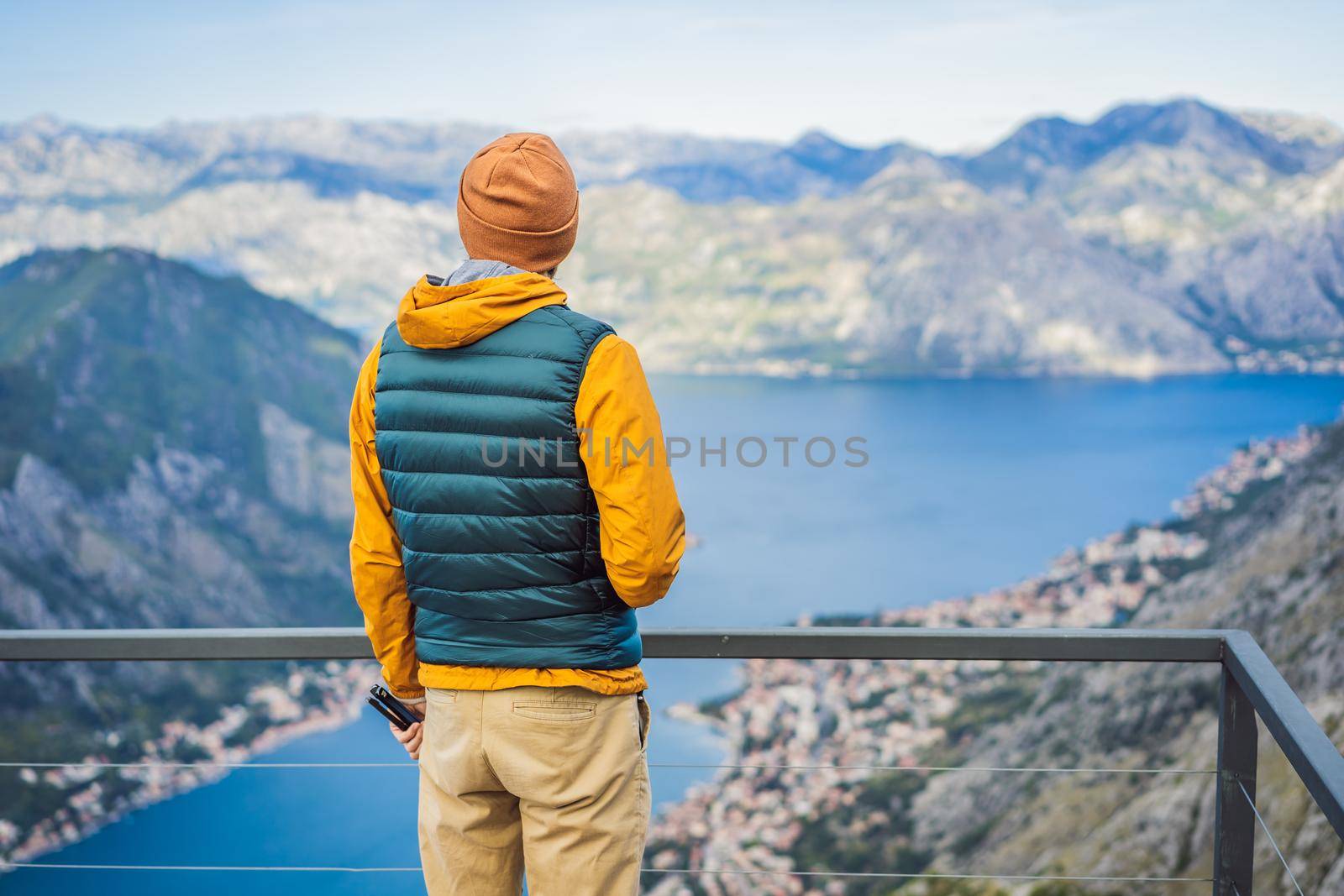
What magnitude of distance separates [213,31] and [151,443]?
168 ft

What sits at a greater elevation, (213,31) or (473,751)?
(213,31)

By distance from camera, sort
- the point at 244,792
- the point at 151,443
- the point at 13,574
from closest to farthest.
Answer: the point at 244,792, the point at 13,574, the point at 151,443

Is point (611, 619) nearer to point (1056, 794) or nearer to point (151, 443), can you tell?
point (1056, 794)

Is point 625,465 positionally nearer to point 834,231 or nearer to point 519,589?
point 519,589

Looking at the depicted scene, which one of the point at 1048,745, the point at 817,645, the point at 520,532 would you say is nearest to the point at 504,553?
the point at 520,532

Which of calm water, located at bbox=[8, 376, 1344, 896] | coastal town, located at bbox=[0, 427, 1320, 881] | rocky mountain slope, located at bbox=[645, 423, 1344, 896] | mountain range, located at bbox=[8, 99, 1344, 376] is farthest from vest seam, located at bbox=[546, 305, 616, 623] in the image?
mountain range, located at bbox=[8, 99, 1344, 376]

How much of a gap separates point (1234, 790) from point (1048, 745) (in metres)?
19.3

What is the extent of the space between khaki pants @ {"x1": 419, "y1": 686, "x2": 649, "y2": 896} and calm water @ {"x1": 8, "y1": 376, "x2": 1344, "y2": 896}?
21107 millimetres

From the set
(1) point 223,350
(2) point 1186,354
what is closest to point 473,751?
(1) point 223,350

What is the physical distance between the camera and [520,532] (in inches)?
46.1

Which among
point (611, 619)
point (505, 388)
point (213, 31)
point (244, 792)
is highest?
point (213, 31)

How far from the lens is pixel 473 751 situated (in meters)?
1.24

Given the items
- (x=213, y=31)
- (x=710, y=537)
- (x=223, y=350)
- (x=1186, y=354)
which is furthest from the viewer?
(x=213, y=31)

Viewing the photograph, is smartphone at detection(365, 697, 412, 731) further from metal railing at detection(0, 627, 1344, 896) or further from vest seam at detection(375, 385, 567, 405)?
vest seam at detection(375, 385, 567, 405)
